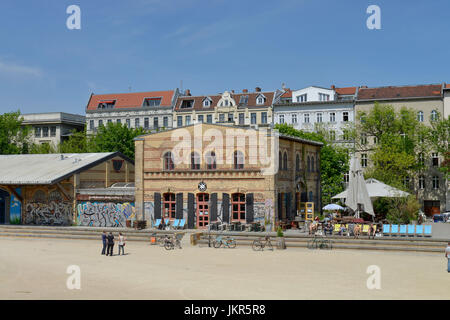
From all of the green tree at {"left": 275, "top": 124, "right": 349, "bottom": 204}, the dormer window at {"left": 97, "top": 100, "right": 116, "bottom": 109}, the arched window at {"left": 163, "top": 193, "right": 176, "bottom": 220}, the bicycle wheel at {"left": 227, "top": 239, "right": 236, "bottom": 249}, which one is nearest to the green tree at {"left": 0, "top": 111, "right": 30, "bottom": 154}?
the dormer window at {"left": 97, "top": 100, "right": 116, "bottom": 109}

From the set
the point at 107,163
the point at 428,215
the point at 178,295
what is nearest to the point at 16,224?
the point at 107,163

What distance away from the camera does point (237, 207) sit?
133 ft

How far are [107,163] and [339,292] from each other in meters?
32.1

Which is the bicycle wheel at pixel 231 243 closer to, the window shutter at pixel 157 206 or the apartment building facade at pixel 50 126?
the window shutter at pixel 157 206

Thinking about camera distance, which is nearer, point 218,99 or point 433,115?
point 433,115

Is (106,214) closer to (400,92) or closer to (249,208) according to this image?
(249,208)

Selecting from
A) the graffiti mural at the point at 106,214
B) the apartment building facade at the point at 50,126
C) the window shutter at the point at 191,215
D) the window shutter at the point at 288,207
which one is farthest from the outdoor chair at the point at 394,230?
the apartment building facade at the point at 50,126

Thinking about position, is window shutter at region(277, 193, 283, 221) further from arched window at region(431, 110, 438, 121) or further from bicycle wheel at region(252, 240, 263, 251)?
arched window at region(431, 110, 438, 121)

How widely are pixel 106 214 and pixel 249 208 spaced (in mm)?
11656

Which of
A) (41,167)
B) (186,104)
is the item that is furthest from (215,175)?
(186,104)

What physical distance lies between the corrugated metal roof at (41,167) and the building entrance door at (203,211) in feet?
34.5

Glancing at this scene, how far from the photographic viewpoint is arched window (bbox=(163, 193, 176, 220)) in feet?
138

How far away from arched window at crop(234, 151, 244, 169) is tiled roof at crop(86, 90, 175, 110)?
1828 inches

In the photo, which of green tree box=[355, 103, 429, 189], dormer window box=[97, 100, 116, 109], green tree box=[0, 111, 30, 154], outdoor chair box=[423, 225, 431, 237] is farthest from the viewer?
dormer window box=[97, 100, 116, 109]
